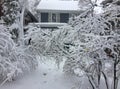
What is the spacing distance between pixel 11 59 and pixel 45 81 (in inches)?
67.6

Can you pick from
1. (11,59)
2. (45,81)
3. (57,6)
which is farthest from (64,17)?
(11,59)

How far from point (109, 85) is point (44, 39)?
3.32 metres

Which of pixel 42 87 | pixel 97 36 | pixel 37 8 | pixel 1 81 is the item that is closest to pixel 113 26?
pixel 97 36

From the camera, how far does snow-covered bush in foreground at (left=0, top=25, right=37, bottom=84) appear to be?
8.95 m

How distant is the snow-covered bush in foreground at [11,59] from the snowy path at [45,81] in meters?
0.40

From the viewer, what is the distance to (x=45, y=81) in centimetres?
997

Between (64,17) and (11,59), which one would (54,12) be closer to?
(64,17)

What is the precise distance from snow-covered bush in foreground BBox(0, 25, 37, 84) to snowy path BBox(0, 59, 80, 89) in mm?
395

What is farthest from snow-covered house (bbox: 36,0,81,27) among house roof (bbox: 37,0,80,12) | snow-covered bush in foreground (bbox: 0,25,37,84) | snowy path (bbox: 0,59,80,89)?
snow-covered bush in foreground (bbox: 0,25,37,84)

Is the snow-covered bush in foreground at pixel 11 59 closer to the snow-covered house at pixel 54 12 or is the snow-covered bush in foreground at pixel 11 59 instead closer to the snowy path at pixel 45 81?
the snowy path at pixel 45 81

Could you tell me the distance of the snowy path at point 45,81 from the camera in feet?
31.4

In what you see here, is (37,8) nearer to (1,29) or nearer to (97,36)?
(1,29)

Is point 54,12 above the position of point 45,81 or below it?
above

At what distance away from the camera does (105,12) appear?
9.30 m
